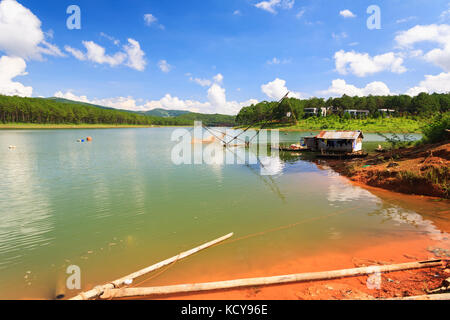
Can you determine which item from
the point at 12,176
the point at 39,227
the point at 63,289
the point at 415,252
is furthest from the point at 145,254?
the point at 12,176

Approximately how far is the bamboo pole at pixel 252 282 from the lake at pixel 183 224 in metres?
1.41

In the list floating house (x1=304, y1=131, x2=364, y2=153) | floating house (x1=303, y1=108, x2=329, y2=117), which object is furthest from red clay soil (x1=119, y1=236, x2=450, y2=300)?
floating house (x1=303, y1=108, x2=329, y2=117)

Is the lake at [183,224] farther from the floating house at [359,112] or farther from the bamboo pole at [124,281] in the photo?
the floating house at [359,112]

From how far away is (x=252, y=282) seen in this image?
7.13 metres

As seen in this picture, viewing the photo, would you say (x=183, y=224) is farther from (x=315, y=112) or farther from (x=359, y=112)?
(x=359, y=112)

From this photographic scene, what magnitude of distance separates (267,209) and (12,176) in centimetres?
2917

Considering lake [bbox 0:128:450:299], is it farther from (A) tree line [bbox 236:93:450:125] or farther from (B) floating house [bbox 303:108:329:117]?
(B) floating house [bbox 303:108:329:117]

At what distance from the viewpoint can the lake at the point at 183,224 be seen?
920 centimetres

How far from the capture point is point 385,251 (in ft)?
32.7

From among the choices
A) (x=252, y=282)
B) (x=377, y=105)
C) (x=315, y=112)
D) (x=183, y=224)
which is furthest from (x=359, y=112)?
(x=252, y=282)

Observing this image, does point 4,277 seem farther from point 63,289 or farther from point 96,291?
point 96,291

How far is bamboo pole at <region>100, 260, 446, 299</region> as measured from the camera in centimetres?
675

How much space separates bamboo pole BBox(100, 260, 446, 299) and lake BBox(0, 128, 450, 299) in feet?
4.63
